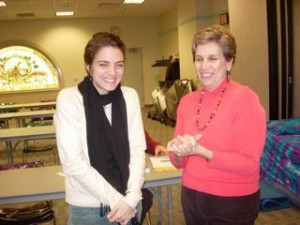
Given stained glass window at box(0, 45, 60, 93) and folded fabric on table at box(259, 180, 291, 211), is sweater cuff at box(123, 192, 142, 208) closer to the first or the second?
folded fabric on table at box(259, 180, 291, 211)

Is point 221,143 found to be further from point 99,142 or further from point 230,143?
point 99,142

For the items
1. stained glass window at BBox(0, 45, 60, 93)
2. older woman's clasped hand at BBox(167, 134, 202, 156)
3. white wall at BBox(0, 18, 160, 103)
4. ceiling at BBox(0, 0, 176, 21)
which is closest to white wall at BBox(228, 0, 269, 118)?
older woman's clasped hand at BBox(167, 134, 202, 156)

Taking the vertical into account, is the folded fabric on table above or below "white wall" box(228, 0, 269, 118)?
below

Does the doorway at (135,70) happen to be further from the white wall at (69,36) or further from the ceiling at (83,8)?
the ceiling at (83,8)

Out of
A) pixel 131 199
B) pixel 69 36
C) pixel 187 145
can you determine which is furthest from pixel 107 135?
pixel 69 36

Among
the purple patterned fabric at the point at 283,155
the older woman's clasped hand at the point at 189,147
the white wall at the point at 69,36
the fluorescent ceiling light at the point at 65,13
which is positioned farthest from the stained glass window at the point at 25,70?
the older woman's clasped hand at the point at 189,147

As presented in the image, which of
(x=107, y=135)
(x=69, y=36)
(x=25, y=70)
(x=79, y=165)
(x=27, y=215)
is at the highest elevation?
(x=69, y=36)

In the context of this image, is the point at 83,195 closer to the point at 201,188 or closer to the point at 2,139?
the point at 201,188

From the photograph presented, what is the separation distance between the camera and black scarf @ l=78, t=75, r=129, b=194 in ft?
5.01

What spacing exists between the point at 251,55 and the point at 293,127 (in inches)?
73.1

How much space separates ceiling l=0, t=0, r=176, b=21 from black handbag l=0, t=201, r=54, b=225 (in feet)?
22.4

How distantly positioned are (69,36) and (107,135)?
35.8 ft

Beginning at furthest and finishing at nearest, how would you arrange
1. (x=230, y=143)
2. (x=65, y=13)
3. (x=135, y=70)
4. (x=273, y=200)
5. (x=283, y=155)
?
(x=135, y=70)
(x=65, y=13)
(x=273, y=200)
(x=283, y=155)
(x=230, y=143)

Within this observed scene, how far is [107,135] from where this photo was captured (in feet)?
5.11
